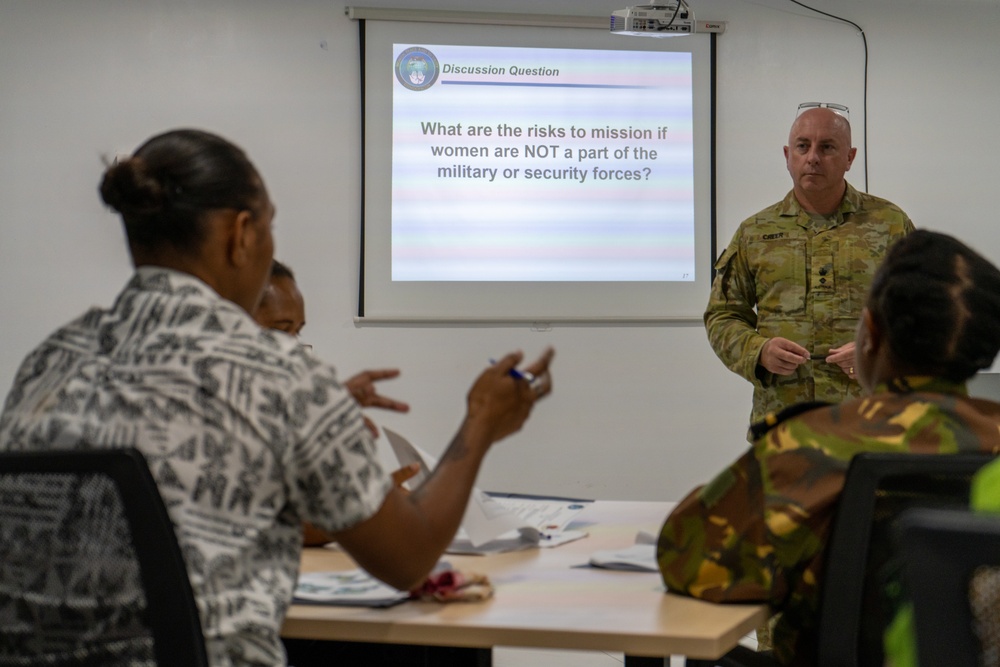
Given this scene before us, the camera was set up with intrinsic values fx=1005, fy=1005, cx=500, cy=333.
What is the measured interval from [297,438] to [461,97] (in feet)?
12.6

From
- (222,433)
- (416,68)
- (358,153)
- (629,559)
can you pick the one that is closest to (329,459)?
(222,433)

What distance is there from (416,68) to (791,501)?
3.76 metres

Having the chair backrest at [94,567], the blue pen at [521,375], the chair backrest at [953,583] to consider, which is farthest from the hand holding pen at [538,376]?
the chair backrest at [953,583]

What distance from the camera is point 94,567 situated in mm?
1039

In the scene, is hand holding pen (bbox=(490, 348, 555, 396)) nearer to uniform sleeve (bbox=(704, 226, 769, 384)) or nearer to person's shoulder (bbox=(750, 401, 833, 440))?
person's shoulder (bbox=(750, 401, 833, 440))

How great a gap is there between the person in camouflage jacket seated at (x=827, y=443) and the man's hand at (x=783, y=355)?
1.52 metres

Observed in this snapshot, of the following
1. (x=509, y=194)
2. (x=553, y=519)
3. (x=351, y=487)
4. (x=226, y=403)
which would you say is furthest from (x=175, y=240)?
(x=509, y=194)

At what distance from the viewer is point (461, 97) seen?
477 centimetres

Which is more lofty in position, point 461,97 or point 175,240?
point 461,97

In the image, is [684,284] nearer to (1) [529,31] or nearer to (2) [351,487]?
(1) [529,31]

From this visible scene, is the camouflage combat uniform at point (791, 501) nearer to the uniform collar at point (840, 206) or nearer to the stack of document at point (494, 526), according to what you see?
the stack of document at point (494, 526)

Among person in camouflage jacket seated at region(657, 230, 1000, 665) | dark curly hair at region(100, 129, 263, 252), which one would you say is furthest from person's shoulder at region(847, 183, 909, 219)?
dark curly hair at region(100, 129, 263, 252)

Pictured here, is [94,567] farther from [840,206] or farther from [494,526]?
[840,206]

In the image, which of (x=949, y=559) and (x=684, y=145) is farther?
(x=684, y=145)
